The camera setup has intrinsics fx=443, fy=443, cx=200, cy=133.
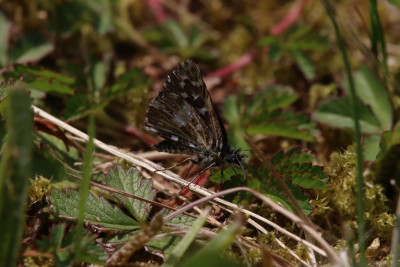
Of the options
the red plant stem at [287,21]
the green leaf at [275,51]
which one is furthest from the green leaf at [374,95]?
the red plant stem at [287,21]

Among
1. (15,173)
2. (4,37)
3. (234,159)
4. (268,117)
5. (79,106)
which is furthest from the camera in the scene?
(4,37)

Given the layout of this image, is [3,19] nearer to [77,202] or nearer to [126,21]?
[126,21]

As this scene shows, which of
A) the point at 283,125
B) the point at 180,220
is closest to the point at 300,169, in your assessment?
the point at 283,125

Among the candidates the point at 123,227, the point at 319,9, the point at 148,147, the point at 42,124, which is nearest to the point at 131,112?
the point at 148,147

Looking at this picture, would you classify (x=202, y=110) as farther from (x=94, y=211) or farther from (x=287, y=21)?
(x=287, y=21)

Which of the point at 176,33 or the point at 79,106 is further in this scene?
the point at 176,33

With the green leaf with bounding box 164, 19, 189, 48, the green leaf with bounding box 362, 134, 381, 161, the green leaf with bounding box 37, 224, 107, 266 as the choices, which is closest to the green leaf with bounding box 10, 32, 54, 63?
the green leaf with bounding box 164, 19, 189, 48

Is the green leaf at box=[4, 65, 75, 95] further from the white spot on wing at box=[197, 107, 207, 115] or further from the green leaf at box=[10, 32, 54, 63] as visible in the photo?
the white spot on wing at box=[197, 107, 207, 115]
